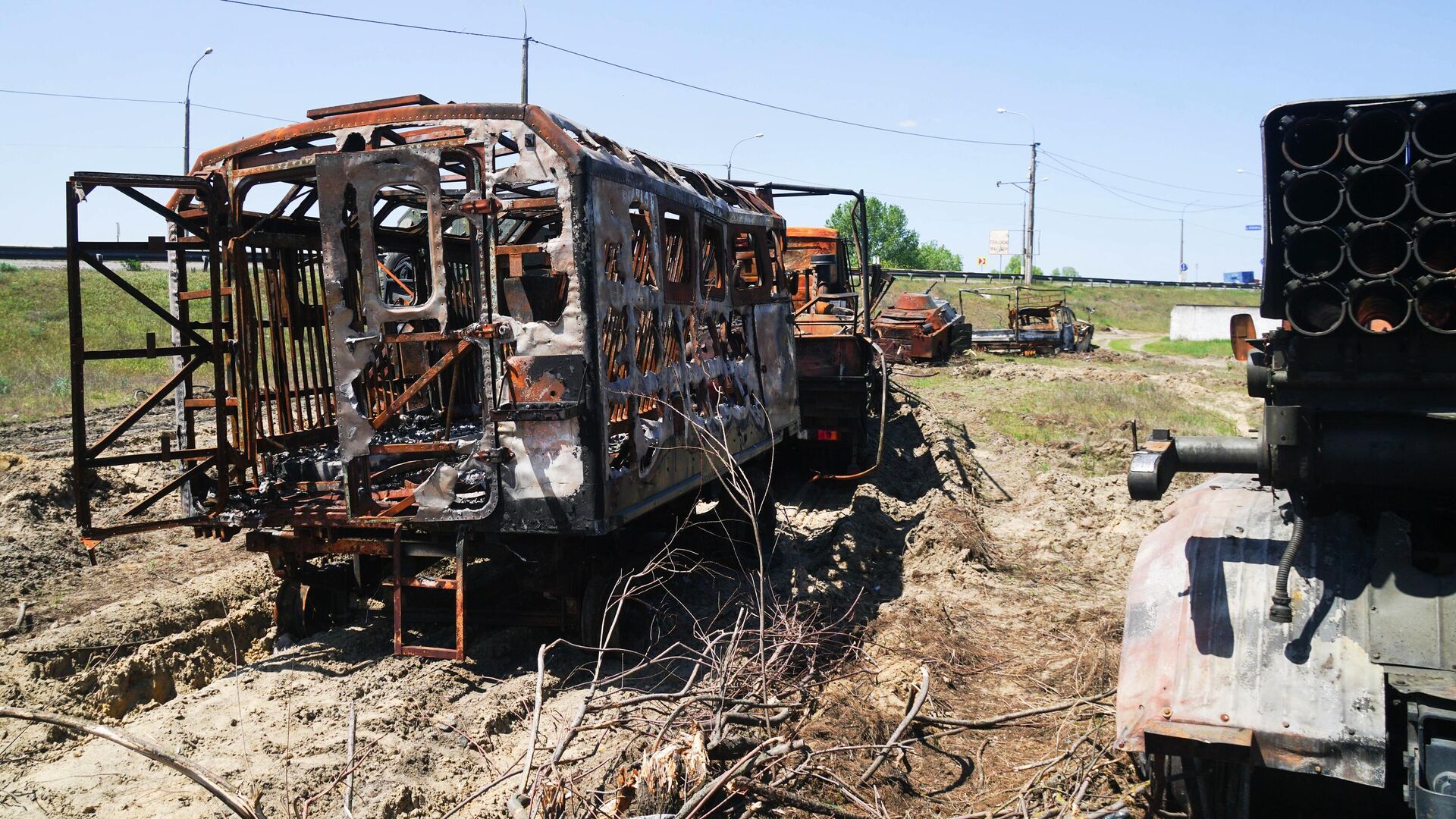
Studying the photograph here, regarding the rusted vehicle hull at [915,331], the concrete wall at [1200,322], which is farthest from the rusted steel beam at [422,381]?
the concrete wall at [1200,322]

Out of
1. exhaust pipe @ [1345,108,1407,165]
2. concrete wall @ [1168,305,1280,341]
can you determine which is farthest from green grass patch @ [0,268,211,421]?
concrete wall @ [1168,305,1280,341]

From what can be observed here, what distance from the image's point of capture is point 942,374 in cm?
2208

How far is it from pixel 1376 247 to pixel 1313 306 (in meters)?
0.26

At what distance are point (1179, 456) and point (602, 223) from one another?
3350 mm

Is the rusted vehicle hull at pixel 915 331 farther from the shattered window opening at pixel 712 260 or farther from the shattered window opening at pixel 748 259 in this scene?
the shattered window opening at pixel 712 260

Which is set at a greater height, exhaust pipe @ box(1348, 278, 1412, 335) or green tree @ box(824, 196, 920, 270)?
green tree @ box(824, 196, 920, 270)

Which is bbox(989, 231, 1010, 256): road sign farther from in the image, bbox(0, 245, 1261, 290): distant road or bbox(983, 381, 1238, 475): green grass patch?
bbox(983, 381, 1238, 475): green grass patch

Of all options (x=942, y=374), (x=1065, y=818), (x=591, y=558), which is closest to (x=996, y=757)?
(x=1065, y=818)

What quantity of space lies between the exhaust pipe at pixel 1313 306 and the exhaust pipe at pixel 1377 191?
0.87ft

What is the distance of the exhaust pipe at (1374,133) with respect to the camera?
3.38m

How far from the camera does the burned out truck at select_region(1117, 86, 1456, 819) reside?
335 centimetres

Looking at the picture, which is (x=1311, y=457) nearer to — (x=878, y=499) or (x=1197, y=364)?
(x=878, y=499)

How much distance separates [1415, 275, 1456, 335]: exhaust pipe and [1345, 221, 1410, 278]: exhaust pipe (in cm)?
11

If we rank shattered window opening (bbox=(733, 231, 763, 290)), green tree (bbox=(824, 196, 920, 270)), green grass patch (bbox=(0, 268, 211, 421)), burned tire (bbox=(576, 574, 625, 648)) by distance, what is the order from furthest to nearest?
green tree (bbox=(824, 196, 920, 270)), green grass patch (bbox=(0, 268, 211, 421)), shattered window opening (bbox=(733, 231, 763, 290)), burned tire (bbox=(576, 574, 625, 648))
